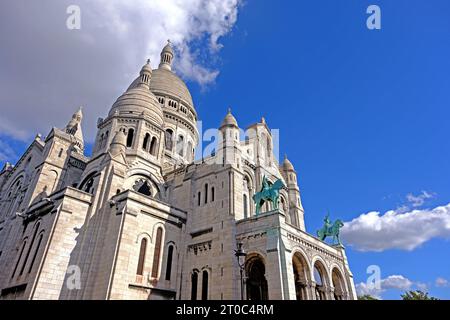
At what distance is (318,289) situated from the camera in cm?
2386

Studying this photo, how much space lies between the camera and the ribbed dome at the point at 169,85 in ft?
155

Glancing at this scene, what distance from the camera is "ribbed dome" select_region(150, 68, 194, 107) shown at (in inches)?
1865

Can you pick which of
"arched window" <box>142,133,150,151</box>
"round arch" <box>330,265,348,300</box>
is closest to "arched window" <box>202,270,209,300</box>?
"round arch" <box>330,265,348,300</box>

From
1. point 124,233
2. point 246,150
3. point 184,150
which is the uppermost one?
point 184,150

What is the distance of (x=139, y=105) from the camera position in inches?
1352

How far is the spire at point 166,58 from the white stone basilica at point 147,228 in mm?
24627

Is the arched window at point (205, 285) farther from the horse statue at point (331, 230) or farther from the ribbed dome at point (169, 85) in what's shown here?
the ribbed dome at point (169, 85)

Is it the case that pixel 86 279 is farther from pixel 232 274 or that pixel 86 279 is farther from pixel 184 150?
pixel 184 150

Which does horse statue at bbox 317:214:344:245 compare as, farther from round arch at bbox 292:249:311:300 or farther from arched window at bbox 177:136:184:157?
arched window at bbox 177:136:184:157

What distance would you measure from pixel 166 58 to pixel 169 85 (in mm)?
12022

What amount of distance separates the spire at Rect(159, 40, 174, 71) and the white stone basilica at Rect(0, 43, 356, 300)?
24.6 meters
